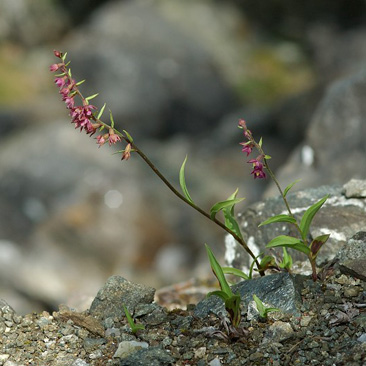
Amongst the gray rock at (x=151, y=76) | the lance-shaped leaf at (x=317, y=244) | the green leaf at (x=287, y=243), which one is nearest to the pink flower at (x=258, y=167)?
the green leaf at (x=287, y=243)

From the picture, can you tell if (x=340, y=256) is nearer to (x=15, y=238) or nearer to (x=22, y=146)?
(x=15, y=238)

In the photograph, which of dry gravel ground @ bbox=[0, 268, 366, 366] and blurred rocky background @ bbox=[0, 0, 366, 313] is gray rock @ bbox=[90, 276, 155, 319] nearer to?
dry gravel ground @ bbox=[0, 268, 366, 366]

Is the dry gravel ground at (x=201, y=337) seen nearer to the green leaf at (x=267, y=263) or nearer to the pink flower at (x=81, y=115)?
the green leaf at (x=267, y=263)

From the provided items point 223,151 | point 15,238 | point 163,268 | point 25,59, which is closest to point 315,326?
point 163,268

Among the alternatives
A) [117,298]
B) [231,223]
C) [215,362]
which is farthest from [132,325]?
[231,223]

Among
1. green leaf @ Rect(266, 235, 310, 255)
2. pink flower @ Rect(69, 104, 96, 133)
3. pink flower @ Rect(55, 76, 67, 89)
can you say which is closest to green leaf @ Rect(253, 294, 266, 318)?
green leaf @ Rect(266, 235, 310, 255)

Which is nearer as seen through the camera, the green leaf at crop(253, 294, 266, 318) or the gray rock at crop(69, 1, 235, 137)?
the green leaf at crop(253, 294, 266, 318)
